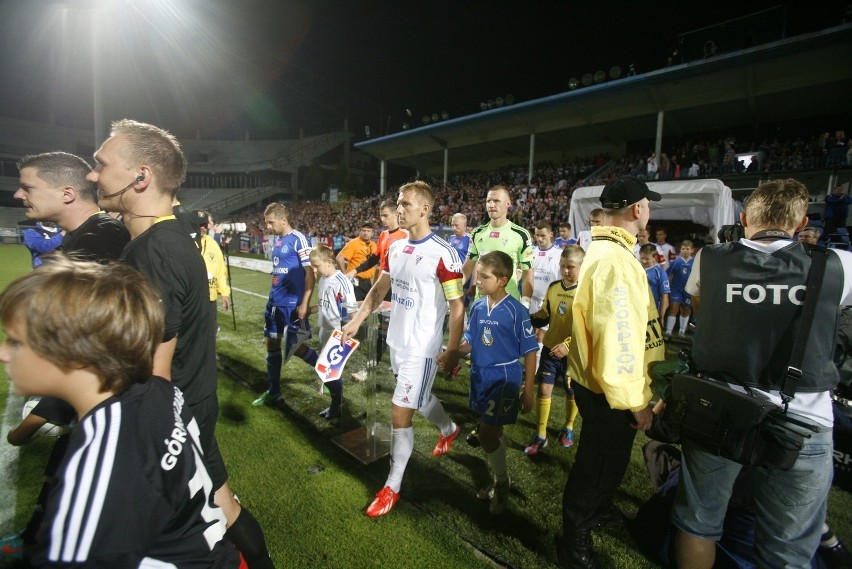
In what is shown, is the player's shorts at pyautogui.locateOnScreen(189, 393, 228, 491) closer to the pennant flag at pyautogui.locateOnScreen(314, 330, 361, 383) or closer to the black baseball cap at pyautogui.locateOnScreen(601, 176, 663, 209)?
the pennant flag at pyautogui.locateOnScreen(314, 330, 361, 383)

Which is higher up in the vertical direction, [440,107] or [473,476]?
[440,107]

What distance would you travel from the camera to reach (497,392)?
3.07 m

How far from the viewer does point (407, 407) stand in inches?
123

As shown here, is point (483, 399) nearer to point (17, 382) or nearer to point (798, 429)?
point (798, 429)

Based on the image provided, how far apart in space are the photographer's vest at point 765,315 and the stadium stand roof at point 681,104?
1874 cm

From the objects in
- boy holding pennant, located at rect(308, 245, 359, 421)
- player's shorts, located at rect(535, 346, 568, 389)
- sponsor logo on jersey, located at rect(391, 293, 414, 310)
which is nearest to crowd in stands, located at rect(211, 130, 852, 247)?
player's shorts, located at rect(535, 346, 568, 389)

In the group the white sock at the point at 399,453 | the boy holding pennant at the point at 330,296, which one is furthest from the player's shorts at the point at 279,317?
the white sock at the point at 399,453

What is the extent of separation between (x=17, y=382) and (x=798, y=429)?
9.37 feet

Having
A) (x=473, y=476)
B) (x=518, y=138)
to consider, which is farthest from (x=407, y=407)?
(x=518, y=138)

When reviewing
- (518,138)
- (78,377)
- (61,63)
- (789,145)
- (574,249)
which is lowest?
(78,377)

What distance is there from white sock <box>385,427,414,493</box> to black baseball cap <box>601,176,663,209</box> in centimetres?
212

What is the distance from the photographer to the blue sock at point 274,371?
485 cm

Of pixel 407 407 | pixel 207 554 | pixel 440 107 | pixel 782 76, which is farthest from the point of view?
pixel 440 107

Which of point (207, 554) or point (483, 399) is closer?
point (207, 554)
